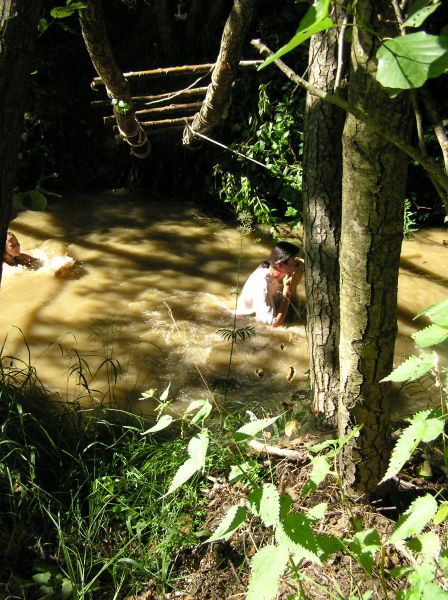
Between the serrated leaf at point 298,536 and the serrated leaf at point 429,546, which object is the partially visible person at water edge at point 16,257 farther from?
the serrated leaf at point 429,546

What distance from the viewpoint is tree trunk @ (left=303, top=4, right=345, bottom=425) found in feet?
9.00

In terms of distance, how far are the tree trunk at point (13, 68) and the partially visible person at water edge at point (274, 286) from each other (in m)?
3.16

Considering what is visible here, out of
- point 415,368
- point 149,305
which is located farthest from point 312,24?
point 149,305

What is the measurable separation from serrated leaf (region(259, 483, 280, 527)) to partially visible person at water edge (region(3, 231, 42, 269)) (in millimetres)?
5581

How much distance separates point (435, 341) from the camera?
1.35 metres

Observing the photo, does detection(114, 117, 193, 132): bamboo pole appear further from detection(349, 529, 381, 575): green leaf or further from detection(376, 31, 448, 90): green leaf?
detection(376, 31, 448, 90): green leaf

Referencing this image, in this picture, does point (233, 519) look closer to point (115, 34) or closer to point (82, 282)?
point (82, 282)

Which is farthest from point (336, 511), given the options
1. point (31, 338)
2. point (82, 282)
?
point (82, 282)

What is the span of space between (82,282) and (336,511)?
4774 mm

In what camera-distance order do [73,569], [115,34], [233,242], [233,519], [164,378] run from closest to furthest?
[233,519], [73,569], [164,378], [233,242], [115,34]

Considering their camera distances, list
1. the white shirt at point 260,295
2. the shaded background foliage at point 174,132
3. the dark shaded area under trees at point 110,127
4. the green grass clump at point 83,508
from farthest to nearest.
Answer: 1. the dark shaded area under trees at point 110,127
2. the shaded background foliage at point 174,132
3. the white shirt at point 260,295
4. the green grass clump at point 83,508

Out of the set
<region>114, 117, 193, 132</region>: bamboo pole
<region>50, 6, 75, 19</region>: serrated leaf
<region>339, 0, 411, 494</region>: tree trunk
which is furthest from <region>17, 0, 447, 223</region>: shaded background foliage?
<region>339, 0, 411, 494</region>: tree trunk

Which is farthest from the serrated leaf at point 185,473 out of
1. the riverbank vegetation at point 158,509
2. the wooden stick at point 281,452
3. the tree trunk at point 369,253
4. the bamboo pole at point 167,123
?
the bamboo pole at point 167,123

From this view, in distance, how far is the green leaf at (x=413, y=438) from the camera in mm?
1413
